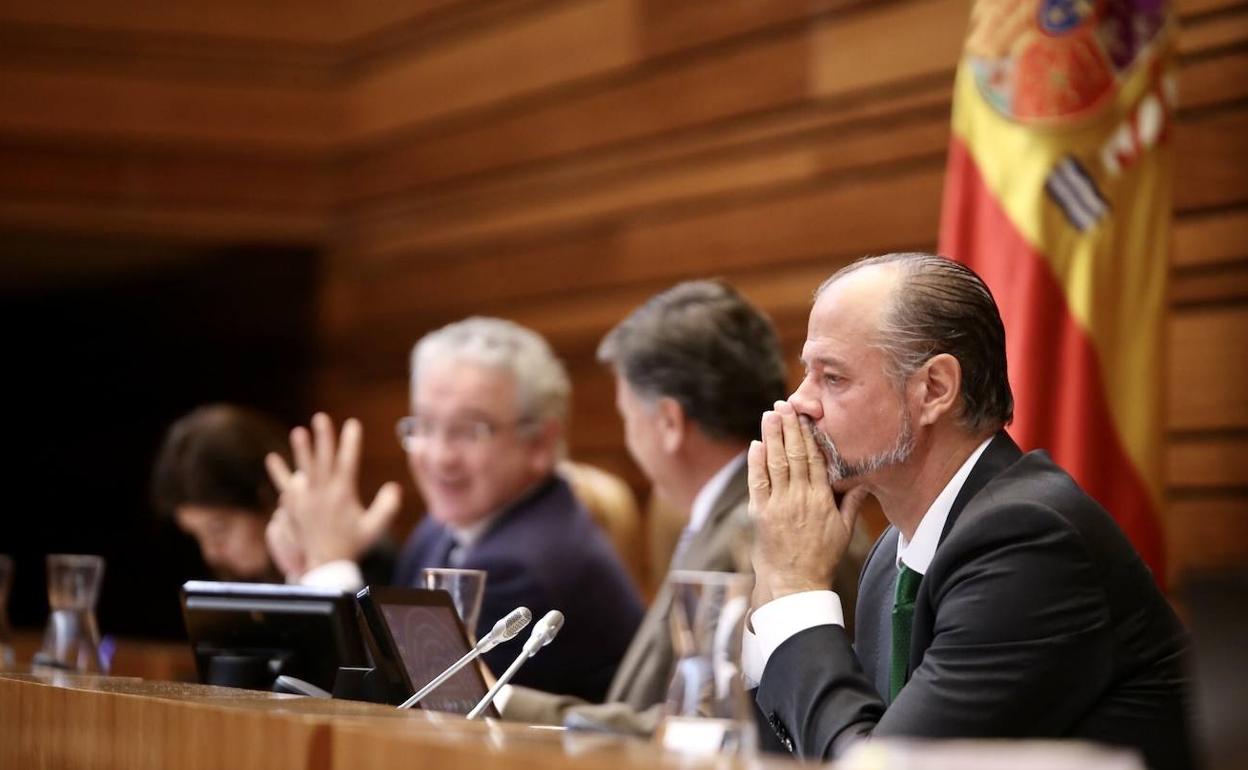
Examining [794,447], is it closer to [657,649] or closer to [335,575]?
[657,649]

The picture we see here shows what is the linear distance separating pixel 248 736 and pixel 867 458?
91cm

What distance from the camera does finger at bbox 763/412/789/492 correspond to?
7.52 feet

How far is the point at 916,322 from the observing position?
2.19 m

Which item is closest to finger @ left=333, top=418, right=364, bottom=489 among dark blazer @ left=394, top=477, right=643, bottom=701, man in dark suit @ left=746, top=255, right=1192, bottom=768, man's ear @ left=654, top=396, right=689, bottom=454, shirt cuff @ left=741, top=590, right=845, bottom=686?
dark blazer @ left=394, top=477, right=643, bottom=701

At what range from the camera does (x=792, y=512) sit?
88.3 inches

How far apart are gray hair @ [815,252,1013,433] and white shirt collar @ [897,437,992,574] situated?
2.3 inches

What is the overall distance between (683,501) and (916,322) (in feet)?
3.85

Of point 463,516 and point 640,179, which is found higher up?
point 640,179

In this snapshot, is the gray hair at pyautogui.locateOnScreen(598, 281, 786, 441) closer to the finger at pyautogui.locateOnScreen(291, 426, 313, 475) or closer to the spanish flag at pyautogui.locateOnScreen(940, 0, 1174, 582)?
the spanish flag at pyautogui.locateOnScreen(940, 0, 1174, 582)

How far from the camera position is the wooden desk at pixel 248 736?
4.85 ft

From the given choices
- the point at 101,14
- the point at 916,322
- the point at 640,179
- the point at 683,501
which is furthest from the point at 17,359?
the point at 916,322

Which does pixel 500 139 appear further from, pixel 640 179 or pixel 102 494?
pixel 102 494

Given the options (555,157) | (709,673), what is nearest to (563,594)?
(709,673)

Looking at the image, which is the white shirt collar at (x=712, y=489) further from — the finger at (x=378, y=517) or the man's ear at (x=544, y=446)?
the finger at (x=378, y=517)
